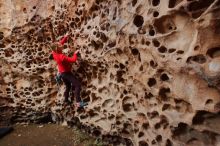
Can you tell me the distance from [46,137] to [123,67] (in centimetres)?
230

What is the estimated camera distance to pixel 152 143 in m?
4.48

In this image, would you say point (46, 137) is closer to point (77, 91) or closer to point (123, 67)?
point (77, 91)

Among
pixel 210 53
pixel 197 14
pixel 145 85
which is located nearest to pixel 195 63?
pixel 210 53

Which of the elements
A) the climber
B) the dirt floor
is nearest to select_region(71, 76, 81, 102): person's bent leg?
the climber

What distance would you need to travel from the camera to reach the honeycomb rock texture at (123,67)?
3.65 m

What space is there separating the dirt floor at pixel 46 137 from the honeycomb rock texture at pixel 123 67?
0.59 feet

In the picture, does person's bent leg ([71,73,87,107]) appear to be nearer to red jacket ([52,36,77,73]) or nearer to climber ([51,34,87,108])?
climber ([51,34,87,108])

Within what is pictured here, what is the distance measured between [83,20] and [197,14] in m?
2.60

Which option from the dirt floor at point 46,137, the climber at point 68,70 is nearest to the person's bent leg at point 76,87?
the climber at point 68,70

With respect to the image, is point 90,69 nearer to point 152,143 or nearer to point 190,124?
point 152,143

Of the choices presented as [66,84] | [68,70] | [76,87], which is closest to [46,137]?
[66,84]

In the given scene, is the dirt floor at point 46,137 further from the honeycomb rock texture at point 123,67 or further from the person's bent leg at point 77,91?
the person's bent leg at point 77,91

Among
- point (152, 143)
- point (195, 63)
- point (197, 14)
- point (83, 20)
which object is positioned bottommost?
point (152, 143)

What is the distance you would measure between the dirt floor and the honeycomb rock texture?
0.59 feet
